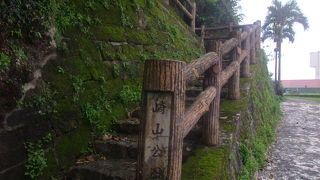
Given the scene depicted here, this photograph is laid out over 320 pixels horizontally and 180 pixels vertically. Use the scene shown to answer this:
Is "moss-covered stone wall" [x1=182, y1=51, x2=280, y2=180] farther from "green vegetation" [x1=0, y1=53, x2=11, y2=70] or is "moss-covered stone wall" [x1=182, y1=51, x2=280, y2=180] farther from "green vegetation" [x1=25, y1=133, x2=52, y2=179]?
"green vegetation" [x1=0, y1=53, x2=11, y2=70]

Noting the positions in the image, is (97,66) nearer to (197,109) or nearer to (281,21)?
(197,109)

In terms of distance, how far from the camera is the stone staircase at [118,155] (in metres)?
2.80

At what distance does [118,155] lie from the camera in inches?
128

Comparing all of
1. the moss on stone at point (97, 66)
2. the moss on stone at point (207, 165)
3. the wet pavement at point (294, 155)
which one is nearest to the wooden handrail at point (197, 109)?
the moss on stone at point (207, 165)

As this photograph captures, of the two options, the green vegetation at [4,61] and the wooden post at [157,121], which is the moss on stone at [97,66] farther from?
the wooden post at [157,121]

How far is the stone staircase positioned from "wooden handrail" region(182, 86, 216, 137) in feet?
1.94

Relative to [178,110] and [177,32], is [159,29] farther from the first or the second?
[178,110]

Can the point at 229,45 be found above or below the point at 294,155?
above

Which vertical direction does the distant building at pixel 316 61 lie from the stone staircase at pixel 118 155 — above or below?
above

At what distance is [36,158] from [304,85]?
152 feet

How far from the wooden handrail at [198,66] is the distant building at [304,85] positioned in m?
36.8

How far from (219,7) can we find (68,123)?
10.0m

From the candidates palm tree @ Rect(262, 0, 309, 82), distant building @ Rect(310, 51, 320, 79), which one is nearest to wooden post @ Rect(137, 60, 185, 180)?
palm tree @ Rect(262, 0, 309, 82)

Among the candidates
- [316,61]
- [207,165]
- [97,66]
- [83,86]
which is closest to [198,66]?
[207,165]
